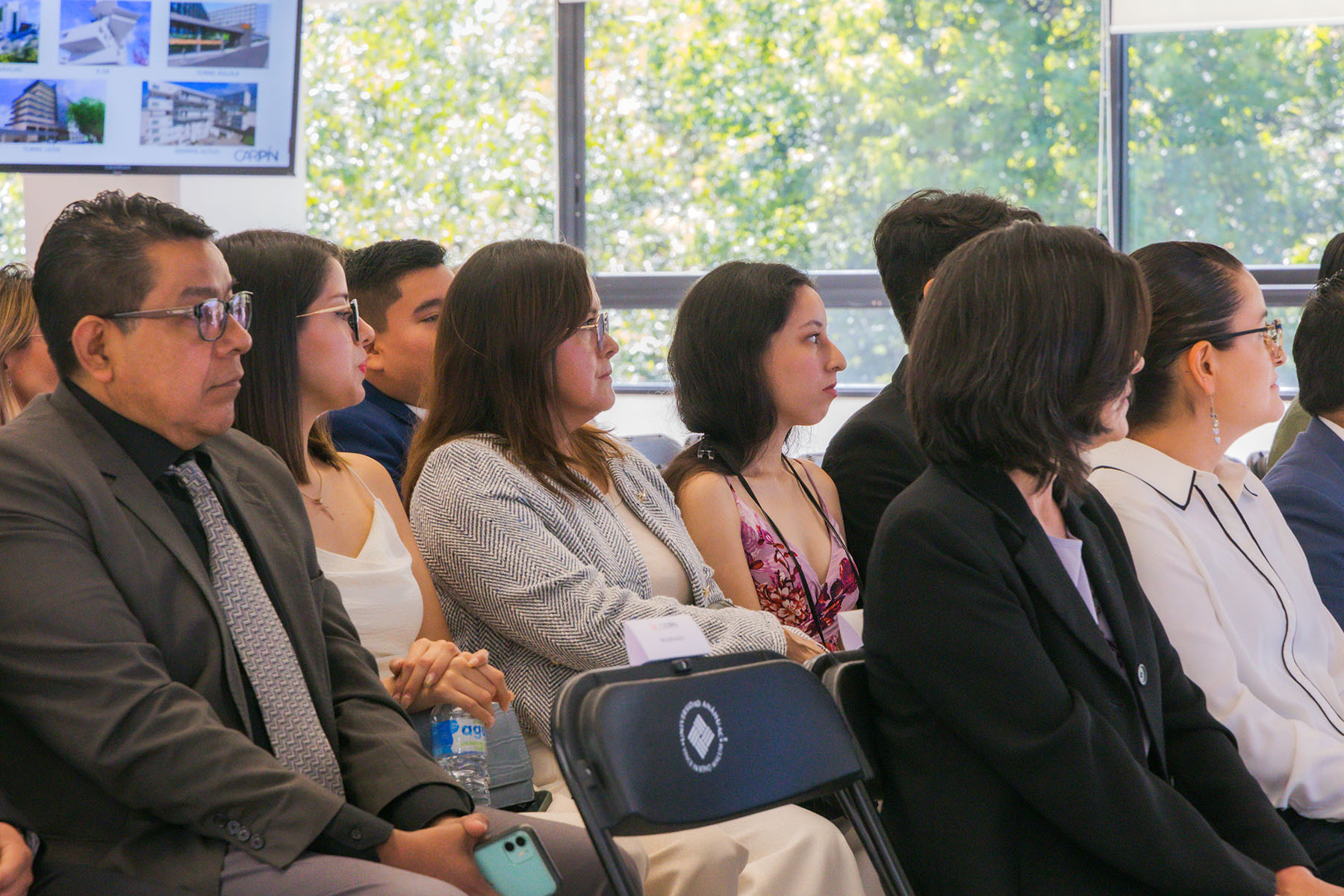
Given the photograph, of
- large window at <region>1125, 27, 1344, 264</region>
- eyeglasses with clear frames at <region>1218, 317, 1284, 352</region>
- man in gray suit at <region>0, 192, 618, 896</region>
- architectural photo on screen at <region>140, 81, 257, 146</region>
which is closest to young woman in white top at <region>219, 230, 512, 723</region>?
man in gray suit at <region>0, 192, 618, 896</region>

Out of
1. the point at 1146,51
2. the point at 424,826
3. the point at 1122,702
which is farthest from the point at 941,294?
the point at 1146,51

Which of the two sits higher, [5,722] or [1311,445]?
[1311,445]

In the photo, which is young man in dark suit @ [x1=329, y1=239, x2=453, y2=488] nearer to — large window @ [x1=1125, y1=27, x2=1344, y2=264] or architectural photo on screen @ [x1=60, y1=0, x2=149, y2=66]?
architectural photo on screen @ [x1=60, y1=0, x2=149, y2=66]

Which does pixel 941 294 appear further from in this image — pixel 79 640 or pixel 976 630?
pixel 79 640

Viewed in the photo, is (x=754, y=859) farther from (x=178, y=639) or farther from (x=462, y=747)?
(x=178, y=639)

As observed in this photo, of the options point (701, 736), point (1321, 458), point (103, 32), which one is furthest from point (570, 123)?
point (701, 736)

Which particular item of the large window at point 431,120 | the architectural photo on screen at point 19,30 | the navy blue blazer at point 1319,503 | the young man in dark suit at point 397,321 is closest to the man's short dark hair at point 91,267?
the young man in dark suit at point 397,321

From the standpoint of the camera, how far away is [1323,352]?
2.79 meters

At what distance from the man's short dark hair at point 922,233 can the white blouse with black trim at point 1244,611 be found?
67 centimetres

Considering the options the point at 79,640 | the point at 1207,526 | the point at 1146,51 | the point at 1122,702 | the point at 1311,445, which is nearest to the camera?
the point at 79,640

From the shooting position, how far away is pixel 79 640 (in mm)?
1516

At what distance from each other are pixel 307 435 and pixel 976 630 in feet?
4.20

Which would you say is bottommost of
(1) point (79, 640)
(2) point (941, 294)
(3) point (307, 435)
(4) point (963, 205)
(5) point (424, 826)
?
(5) point (424, 826)

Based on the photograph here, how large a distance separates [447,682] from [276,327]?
719 millimetres
